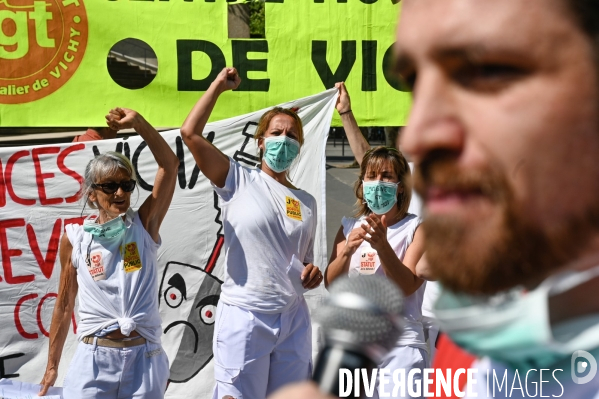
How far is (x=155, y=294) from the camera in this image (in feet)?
12.4

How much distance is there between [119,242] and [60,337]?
671 mm

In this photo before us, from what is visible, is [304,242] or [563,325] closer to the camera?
[563,325]

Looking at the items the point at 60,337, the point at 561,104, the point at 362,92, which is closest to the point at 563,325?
the point at 561,104

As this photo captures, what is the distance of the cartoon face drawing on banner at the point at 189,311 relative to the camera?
5.03 m

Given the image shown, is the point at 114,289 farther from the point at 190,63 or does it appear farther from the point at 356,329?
the point at 356,329

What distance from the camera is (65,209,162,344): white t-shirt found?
3.62 meters

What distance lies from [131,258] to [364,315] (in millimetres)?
3017

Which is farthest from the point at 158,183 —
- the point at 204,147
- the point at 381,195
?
the point at 381,195

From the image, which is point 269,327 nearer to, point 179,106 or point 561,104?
point 179,106

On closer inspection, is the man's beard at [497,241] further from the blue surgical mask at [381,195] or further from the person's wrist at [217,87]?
the person's wrist at [217,87]

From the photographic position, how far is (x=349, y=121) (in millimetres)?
4633

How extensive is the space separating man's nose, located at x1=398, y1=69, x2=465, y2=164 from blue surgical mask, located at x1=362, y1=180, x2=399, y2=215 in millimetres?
3120

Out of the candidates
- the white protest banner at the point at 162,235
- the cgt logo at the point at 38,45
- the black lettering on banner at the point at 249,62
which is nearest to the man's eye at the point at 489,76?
the white protest banner at the point at 162,235

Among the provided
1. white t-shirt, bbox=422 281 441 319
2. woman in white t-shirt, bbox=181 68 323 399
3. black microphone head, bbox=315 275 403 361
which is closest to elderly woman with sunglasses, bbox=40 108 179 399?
woman in white t-shirt, bbox=181 68 323 399
